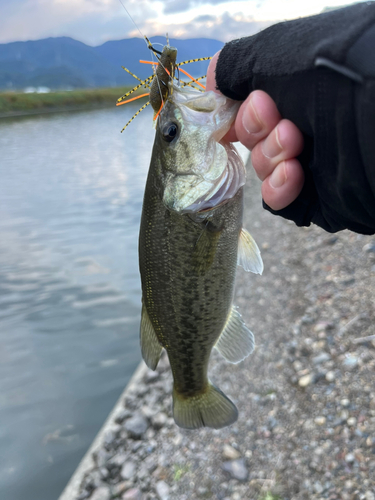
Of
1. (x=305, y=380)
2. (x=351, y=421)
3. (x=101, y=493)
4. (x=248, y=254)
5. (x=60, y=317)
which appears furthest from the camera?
(x=60, y=317)

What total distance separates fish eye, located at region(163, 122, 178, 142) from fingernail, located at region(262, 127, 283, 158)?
1.49ft

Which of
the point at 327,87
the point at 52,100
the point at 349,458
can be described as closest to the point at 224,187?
the point at 327,87

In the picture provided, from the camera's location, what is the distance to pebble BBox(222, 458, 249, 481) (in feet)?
10.5

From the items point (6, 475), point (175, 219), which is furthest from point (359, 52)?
point (6, 475)

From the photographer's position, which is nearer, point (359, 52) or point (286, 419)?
point (359, 52)

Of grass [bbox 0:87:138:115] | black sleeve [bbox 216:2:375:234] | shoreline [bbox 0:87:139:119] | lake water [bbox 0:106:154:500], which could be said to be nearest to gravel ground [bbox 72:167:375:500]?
lake water [bbox 0:106:154:500]

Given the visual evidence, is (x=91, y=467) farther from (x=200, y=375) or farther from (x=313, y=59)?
(x=313, y=59)

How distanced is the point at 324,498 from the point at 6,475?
3567mm

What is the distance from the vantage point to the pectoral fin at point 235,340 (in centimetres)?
231

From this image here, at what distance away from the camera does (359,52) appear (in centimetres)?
115

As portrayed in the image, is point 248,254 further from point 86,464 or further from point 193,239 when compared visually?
point 86,464

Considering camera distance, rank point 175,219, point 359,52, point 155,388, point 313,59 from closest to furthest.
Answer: point 359,52 → point 313,59 → point 175,219 → point 155,388

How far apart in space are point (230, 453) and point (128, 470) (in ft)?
3.35

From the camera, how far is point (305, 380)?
12.3ft
